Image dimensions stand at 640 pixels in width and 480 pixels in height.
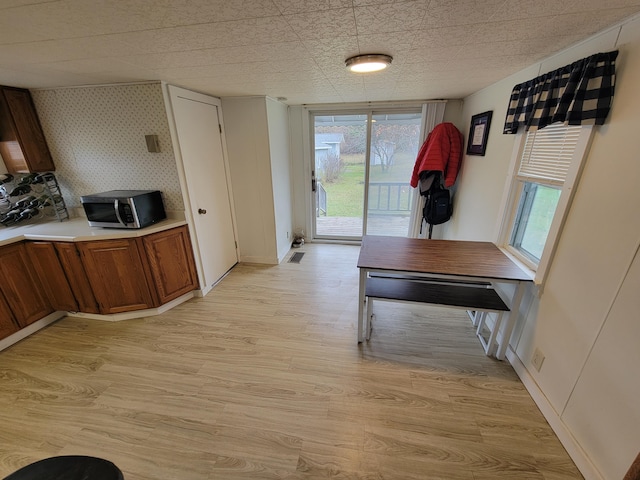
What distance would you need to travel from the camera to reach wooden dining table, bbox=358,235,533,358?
71.5 inches

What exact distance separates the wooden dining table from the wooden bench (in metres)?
0.07

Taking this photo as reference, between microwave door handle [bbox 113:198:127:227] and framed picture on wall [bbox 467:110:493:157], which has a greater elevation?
framed picture on wall [bbox 467:110:493:157]

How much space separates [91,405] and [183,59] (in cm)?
238

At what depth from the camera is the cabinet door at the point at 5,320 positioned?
2168mm

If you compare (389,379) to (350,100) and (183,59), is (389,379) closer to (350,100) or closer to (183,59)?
(183,59)

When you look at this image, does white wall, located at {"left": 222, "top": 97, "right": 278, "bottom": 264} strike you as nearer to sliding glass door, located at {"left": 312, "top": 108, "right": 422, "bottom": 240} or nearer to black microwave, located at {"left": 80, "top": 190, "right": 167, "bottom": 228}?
sliding glass door, located at {"left": 312, "top": 108, "right": 422, "bottom": 240}

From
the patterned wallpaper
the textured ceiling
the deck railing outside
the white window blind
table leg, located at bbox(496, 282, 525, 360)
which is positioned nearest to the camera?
the textured ceiling

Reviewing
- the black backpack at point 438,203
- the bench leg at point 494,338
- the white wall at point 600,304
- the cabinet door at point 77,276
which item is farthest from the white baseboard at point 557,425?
the cabinet door at point 77,276

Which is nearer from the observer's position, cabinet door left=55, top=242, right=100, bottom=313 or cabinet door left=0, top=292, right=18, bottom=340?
cabinet door left=0, top=292, right=18, bottom=340

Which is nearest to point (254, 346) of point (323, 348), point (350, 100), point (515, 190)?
point (323, 348)

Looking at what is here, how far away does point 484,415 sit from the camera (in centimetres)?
163

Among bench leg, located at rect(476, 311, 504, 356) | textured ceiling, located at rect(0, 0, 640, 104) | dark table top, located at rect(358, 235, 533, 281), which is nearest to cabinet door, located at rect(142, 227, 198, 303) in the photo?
textured ceiling, located at rect(0, 0, 640, 104)

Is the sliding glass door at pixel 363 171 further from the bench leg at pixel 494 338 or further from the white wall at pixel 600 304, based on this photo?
the bench leg at pixel 494 338

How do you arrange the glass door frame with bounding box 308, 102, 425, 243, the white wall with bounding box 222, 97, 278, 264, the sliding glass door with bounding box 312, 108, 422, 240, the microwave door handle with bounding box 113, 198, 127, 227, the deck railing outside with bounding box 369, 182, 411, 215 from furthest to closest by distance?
the deck railing outside with bounding box 369, 182, 411, 215, the sliding glass door with bounding box 312, 108, 422, 240, the glass door frame with bounding box 308, 102, 425, 243, the white wall with bounding box 222, 97, 278, 264, the microwave door handle with bounding box 113, 198, 127, 227
